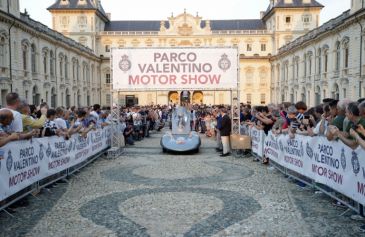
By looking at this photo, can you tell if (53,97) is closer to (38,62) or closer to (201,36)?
(38,62)

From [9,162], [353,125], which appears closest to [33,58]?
[9,162]

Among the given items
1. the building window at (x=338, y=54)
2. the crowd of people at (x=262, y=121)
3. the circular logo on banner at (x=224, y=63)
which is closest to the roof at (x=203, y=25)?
the building window at (x=338, y=54)

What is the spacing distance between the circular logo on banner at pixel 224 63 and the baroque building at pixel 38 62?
70.5 ft

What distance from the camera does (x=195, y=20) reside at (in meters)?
71.5

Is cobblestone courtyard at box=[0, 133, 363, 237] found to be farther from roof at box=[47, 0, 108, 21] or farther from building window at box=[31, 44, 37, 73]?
roof at box=[47, 0, 108, 21]

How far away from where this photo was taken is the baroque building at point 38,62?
31266 millimetres

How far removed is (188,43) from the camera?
235ft

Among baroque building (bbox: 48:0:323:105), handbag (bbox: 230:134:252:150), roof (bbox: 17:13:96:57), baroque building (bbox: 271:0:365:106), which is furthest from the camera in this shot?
baroque building (bbox: 48:0:323:105)

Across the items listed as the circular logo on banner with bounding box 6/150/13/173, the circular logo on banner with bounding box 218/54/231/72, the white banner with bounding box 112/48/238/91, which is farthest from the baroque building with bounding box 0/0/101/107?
the circular logo on banner with bounding box 6/150/13/173

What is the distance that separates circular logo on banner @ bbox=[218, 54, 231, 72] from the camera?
15391 mm

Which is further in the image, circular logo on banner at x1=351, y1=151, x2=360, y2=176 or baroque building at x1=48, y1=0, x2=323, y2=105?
baroque building at x1=48, y1=0, x2=323, y2=105

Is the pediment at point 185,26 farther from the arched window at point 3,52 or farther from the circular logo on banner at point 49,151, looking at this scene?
the circular logo on banner at point 49,151

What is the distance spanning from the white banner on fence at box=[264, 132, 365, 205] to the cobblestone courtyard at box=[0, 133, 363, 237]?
475 millimetres

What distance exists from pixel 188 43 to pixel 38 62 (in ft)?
122
